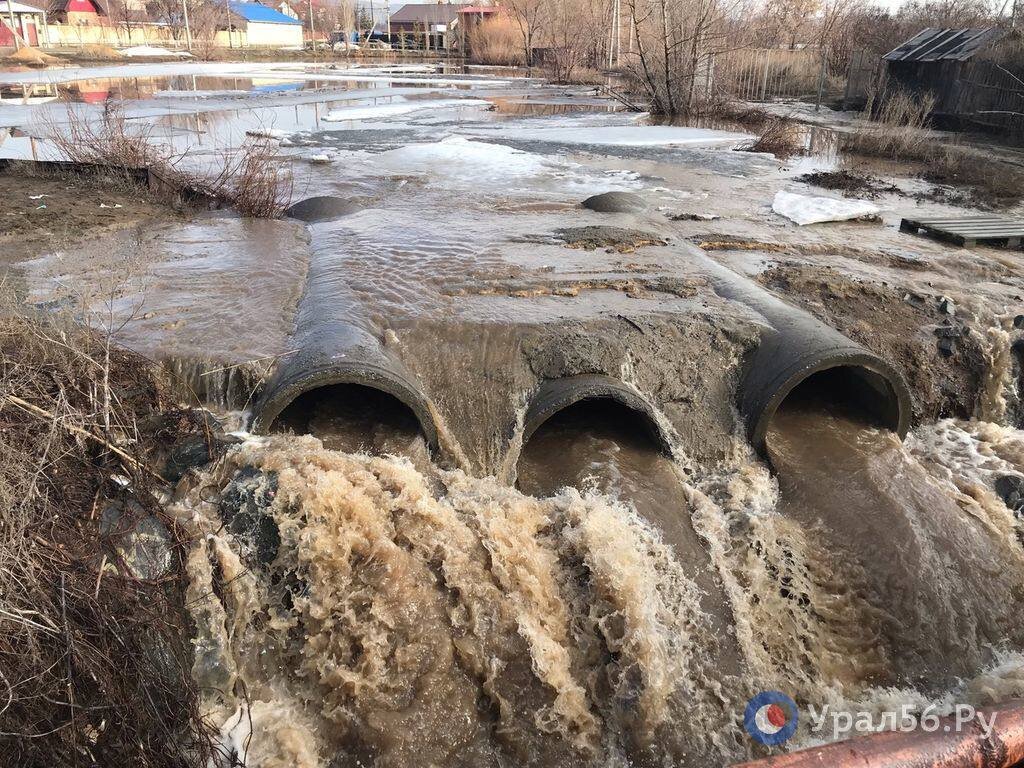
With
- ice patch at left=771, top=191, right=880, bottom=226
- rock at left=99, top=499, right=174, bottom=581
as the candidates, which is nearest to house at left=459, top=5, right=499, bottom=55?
ice patch at left=771, top=191, right=880, bottom=226

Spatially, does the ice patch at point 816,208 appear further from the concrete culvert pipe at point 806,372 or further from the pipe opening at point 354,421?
the pipe opening at point 354,421

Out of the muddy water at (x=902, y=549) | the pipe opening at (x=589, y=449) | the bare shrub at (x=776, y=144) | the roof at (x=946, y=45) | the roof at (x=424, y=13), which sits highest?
the roof at (x=424, y=13)

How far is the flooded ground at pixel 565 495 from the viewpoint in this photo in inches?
147

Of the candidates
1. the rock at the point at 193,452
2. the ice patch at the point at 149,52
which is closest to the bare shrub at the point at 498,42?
the ice patch at the point at 149,52

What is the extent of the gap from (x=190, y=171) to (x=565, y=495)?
29.9ft

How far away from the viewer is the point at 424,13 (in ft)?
207

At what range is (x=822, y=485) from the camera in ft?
17.1

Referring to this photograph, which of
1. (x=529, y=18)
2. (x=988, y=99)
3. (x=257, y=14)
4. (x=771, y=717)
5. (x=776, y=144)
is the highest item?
(x=257, y=14)

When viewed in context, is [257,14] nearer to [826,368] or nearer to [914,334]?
[914,334]

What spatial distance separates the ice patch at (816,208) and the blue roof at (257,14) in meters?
56.6

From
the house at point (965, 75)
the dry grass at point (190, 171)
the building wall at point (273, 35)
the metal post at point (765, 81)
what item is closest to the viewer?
the dry grass at point (190, 171)

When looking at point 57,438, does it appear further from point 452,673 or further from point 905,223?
point 905,223

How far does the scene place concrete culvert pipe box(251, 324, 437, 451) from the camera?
4547 millimetres

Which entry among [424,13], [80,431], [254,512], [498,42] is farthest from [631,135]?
[424,13]
